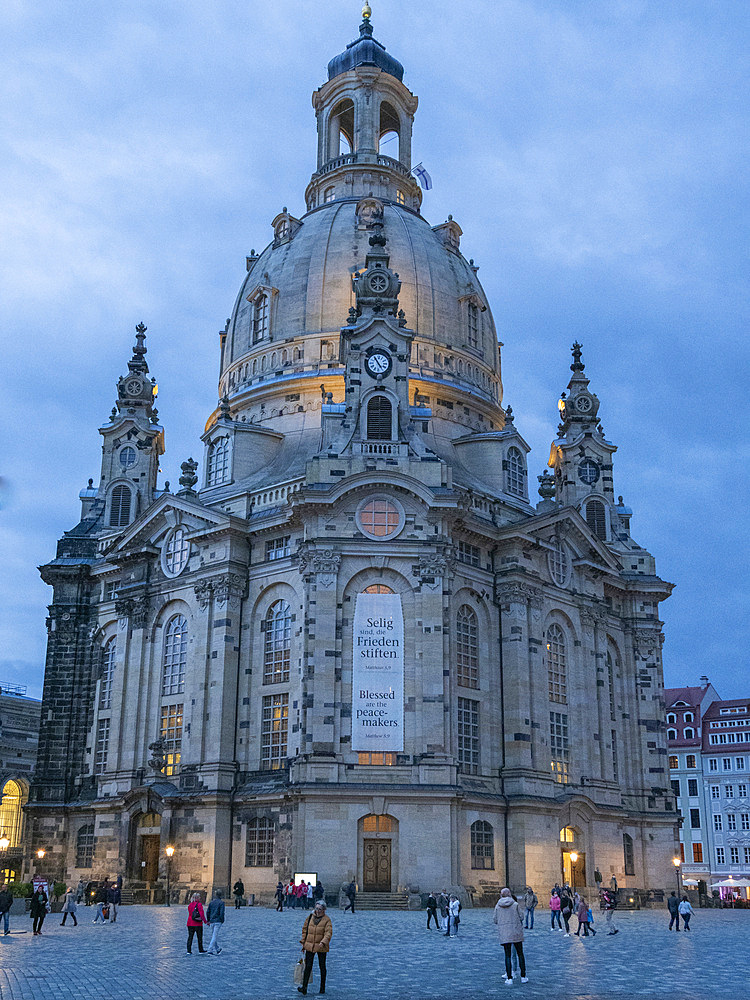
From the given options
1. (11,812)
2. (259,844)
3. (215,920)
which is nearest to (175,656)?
(259,844)

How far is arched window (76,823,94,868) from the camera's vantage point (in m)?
70.0

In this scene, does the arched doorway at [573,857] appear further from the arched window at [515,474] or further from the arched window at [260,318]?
the arched window at [260,318]

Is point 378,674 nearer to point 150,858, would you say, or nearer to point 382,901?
point 382,901

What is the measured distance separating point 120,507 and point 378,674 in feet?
96.8

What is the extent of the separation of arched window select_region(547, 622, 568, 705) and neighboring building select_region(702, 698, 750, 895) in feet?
142

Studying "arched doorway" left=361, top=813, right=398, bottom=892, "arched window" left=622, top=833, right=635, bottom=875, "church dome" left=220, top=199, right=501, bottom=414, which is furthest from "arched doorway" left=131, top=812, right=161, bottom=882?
"church dome" left=220, top=199, right=501, bottom=414

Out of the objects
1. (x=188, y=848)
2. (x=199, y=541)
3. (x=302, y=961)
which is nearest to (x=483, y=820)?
(x=188, y=848)

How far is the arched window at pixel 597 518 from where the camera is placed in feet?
267

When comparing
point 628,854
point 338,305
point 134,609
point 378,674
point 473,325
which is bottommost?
point 628,854

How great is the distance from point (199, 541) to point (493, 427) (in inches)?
977

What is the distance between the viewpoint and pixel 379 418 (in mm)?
64938

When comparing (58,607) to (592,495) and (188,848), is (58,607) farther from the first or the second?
(592,495)

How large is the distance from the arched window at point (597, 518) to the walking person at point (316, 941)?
62.2 m

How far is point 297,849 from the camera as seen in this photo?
55.9m
